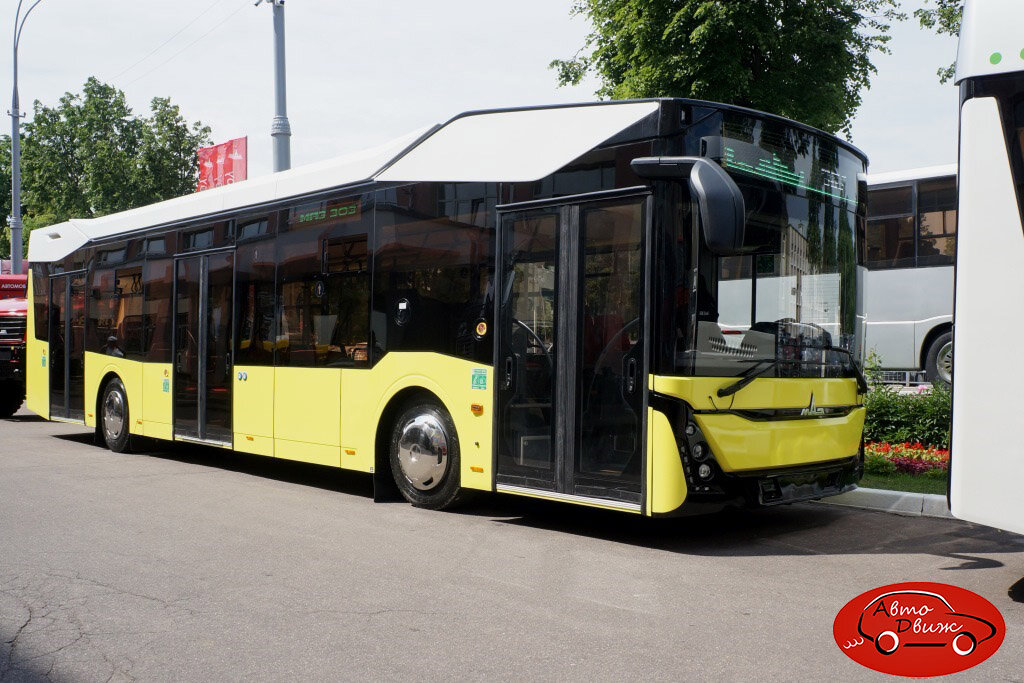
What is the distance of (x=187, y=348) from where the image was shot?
1207cm

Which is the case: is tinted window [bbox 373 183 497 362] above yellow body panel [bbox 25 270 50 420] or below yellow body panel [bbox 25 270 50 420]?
above

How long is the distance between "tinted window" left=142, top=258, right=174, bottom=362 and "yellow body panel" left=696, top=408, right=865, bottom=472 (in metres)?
7.75

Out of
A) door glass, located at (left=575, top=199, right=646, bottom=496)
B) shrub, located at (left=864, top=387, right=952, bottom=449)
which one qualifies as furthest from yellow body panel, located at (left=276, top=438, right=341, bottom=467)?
shrub, located at (left=864, top=387, right=952, bottom=449)

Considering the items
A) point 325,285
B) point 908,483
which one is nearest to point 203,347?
point 325,285

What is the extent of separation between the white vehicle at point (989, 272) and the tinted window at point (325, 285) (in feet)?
17.2

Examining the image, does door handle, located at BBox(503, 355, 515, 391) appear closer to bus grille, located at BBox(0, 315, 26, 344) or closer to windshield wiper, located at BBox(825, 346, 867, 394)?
windshield wiper, located at BBox(825, 346, 867, 394)

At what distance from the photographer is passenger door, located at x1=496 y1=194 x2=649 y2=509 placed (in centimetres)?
705

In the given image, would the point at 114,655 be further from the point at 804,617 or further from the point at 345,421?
the point at 345,421

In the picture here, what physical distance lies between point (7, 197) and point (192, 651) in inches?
2948

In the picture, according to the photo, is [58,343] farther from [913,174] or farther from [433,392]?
[913,174]

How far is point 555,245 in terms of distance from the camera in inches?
299

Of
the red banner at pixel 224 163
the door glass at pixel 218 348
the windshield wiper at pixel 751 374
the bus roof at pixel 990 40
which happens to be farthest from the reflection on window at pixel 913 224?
the red banner at pixel 224 163

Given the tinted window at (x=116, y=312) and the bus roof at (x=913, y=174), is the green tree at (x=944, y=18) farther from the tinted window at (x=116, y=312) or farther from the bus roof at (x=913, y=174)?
the tinted window at (x=116, y=312)

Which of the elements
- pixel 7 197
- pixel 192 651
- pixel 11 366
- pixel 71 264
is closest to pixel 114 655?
pixel 192 651
